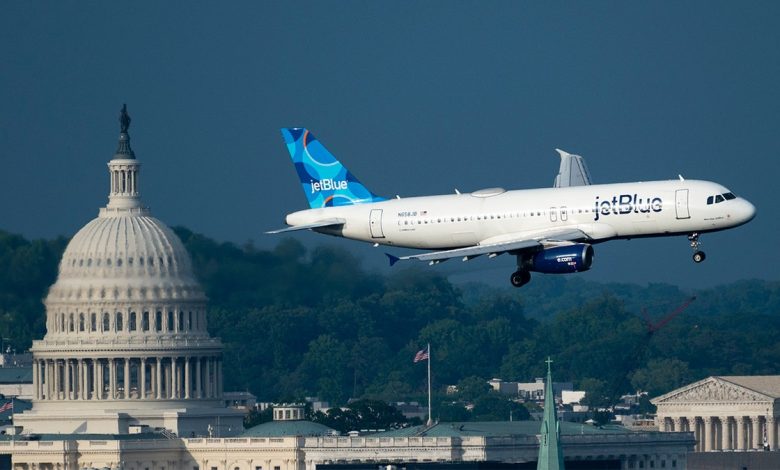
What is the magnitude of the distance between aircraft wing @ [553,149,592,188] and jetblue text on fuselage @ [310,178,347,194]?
34.2 ft

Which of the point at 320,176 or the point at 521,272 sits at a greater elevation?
the point at 320,176

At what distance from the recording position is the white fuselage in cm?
14238

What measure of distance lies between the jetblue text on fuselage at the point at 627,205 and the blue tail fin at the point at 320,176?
1383 centimetres

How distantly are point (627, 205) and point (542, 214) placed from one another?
13.5 ft

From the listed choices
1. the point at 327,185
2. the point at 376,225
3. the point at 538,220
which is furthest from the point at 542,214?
the point at 327,185

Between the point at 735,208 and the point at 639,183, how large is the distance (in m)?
4.07

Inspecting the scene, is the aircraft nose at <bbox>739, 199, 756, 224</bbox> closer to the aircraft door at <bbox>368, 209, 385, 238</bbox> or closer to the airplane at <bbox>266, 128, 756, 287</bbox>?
the airplane at <bbox>266, 128, 756, 287</bbox>

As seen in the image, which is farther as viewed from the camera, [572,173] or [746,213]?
[572,173]

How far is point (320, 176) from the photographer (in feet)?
515

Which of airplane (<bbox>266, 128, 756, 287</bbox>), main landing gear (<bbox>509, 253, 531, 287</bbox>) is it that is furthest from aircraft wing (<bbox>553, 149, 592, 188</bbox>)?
main landing gear (<bbox>509, 253, 531, 287</bbox>)

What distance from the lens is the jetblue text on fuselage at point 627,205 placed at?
467 ft

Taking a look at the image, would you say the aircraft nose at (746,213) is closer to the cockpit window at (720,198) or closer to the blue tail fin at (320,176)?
the cockpit window at (720,198)

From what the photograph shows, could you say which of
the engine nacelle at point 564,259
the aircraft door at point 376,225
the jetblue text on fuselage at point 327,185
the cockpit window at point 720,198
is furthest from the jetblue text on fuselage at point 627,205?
the jetblue text on fuselage at point 327,185

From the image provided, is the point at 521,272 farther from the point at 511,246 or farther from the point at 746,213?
the point at 746,213
